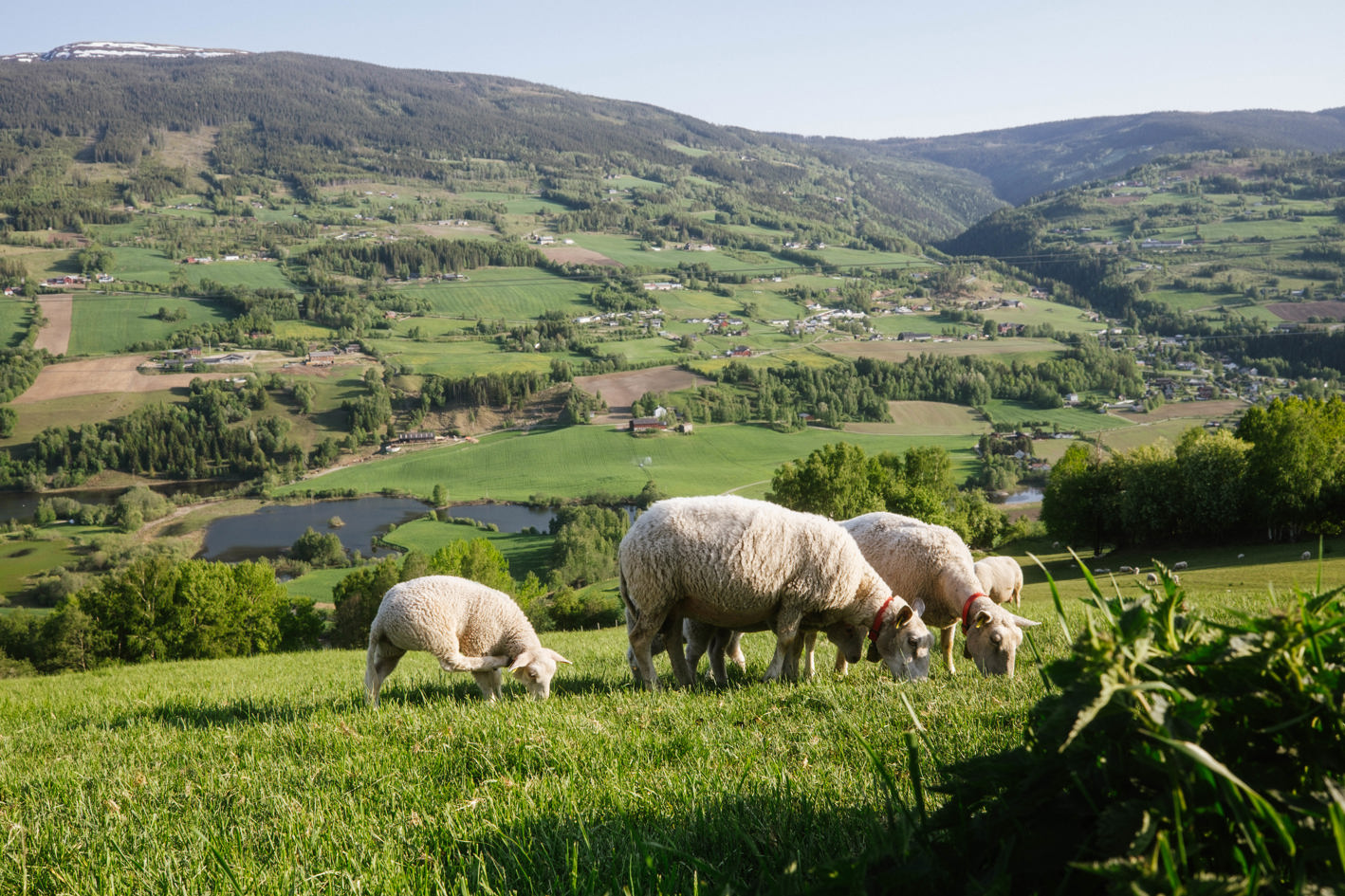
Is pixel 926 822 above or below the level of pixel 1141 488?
above

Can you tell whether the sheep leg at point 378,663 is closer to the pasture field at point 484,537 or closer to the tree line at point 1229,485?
the tree line at point 1229,485

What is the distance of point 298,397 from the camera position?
155 m

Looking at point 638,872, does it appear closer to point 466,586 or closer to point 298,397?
point 466,586

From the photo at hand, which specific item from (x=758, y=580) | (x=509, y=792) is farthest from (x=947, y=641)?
(x=509, y=792)

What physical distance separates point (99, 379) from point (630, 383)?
109752 mm

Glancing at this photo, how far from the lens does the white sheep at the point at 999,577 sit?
42.8 feet

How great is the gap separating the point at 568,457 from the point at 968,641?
120603mm

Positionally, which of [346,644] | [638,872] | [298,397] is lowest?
[346,644]

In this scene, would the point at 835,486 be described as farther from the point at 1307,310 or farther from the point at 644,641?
the point at 1307,310

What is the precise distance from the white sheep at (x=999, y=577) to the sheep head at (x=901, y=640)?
11.9 ft

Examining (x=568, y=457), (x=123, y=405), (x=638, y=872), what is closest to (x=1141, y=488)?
(x=638, y=872)

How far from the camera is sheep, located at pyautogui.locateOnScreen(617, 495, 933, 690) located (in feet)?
27.1

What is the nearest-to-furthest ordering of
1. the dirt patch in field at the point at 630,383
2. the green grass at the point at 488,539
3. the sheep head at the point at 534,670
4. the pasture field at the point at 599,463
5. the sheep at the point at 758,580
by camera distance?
the sheep at the point at 758,580, the sheep head at the point at 534,670, the green grass at the point at 488,539, the pasture field at the point at 599,463, the dirt patch in field at the point at 630,383

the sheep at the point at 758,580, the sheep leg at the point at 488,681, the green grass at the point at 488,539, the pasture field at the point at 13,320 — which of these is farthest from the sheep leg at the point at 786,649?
the pasture field at the point at 13,320
